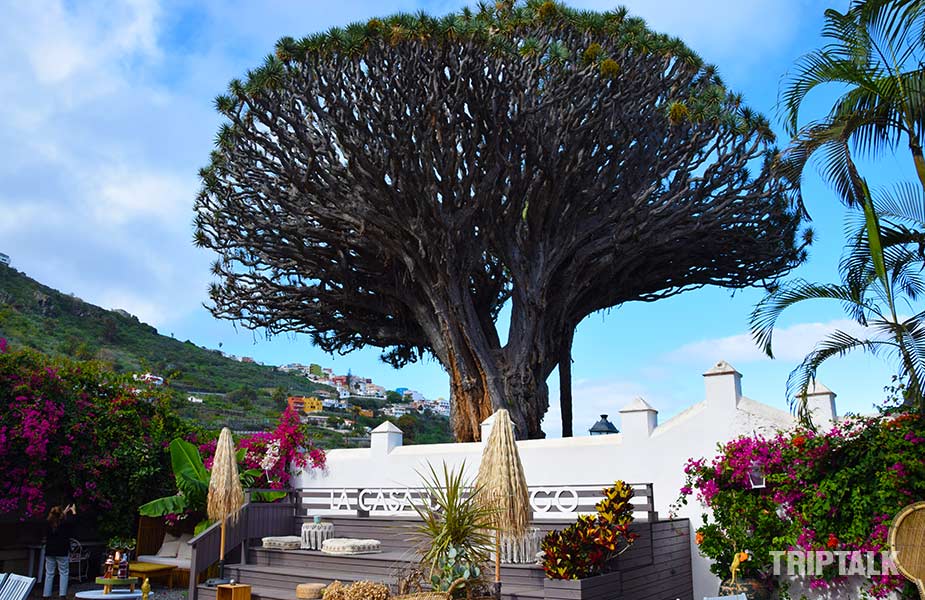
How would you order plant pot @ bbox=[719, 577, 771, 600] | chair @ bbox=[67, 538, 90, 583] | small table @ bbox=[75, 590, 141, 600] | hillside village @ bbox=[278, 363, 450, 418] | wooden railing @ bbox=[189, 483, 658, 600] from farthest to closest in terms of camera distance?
hillside village @ bbox=[278, 363, 450, 418] → chair @ bbox=[67, 538, 90, 583] → wooden railing @ bbox=[189, 483, 658, 600] → plant pot @ bbox=[719, 577, 771, 600] → small table @ bbox=[75, 590, 141, 600]

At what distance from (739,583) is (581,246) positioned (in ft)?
38.9

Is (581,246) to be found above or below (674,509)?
above

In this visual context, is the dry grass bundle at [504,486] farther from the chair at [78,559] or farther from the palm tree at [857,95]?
the chair at [78,559]

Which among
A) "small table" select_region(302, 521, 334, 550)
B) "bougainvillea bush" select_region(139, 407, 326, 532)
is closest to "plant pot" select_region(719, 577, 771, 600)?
"small table" select_region(302, 521, 334, 550)

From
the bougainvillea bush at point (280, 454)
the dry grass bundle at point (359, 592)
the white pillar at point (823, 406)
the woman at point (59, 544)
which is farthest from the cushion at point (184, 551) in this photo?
the white pillar at point (823, 406)

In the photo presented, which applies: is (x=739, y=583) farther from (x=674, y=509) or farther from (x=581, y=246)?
(x=581, y=246)

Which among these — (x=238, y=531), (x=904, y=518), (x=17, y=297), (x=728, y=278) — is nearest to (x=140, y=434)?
(x=238, y=531)

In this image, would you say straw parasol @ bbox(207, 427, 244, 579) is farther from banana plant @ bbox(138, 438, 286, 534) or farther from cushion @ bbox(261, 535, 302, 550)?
banana plant @ bbox(138, 438, 286, 534)

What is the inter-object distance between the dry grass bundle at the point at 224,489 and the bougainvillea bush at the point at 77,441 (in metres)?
3.49

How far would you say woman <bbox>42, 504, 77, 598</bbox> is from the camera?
1321 cm

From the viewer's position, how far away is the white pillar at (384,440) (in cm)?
1523

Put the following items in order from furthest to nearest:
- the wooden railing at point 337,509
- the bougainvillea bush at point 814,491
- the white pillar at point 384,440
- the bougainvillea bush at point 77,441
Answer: the white pillar at point 384,440 < the bougainvillea bush at point 77,441 < the wooden railing at point 337,509 < the bougainvillea bush at point 814,491

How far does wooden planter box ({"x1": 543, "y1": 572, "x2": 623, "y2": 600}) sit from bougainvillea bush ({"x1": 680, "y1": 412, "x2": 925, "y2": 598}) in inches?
101

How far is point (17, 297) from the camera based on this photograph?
120 feet
